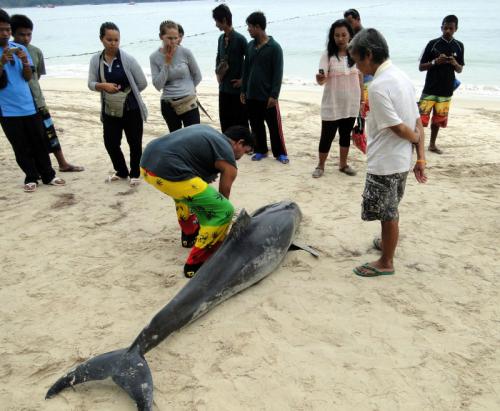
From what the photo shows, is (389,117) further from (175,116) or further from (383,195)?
(175,116)

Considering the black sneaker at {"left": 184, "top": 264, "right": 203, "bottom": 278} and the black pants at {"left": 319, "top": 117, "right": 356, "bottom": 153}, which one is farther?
the black pants at {"left": 319, "top": 117, "right": 356, "bottom": 153}

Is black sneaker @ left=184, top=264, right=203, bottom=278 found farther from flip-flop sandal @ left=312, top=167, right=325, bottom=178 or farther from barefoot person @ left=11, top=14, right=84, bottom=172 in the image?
barefoot person @ left=11, top=14, right=84, bottom=172

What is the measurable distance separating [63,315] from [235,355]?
1.40 meters

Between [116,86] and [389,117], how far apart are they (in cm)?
354

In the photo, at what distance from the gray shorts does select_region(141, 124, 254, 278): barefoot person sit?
3.60ft

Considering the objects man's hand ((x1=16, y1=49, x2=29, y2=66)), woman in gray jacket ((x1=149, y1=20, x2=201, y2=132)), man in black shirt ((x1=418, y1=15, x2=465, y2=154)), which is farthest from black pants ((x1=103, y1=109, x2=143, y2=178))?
man in black shirt ((x1=418, y1=15, x2=465, y2=154))

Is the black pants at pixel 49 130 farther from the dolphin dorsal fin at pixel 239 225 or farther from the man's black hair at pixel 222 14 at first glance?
the dolphin dorsal fin at pixel 239 225

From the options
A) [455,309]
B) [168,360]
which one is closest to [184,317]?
[168,360]

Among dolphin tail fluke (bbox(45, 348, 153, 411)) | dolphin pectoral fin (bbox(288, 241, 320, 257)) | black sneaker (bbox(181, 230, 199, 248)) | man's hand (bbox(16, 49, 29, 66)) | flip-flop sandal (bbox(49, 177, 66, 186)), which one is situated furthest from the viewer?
flip-flop sandal (bbox(49, 177, 66, 186))

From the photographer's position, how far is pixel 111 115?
558 cm

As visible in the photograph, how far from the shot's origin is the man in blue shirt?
17.0 ft

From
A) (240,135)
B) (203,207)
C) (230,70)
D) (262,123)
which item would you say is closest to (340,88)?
(262,123)

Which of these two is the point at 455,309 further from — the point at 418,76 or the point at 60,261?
the point at 418,76

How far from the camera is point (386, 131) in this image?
330cm
